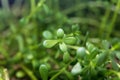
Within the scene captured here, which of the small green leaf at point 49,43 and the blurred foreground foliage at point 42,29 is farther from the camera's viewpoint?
the blurred foreground foliage at point 42,29

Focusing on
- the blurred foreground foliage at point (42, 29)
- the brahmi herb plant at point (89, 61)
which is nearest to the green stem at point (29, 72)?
the blurred foreground foliage at point (42, 29)

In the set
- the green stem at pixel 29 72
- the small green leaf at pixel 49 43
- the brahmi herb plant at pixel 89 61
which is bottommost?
the green stem at pixel 29 72

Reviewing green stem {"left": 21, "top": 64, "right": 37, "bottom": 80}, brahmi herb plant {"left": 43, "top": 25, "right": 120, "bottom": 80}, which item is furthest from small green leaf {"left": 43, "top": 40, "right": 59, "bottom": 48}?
green stem {"left": 21, "top": 64, "right": 37, "bottom": 80}

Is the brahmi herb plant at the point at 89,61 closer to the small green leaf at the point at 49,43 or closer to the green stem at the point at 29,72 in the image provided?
the small green leaf at the point at 49,43

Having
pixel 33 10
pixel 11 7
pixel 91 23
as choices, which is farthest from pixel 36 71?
pixel 11 7

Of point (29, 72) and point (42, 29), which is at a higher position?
point (42, 29)

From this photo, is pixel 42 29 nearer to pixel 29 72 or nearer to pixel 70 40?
pixel 29 72

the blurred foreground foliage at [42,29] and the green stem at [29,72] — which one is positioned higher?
the blurred foreground foliage at [42,29]

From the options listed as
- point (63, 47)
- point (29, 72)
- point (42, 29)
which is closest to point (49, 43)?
point (63, 47)

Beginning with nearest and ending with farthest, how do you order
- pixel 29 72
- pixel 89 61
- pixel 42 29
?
pixel 89 61 < pixel 29 72 < pixel 42 29
